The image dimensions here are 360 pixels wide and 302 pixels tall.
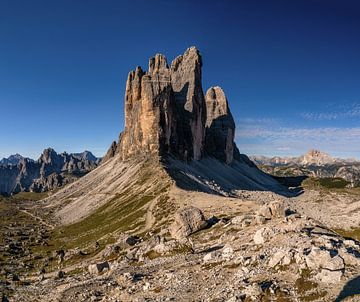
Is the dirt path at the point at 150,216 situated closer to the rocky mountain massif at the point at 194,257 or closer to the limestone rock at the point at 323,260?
the rocky mountain massif at the point at 194,257

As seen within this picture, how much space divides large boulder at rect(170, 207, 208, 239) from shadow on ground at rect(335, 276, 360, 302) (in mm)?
41949

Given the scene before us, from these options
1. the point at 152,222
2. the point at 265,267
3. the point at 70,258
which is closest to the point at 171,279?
the point at 265,267

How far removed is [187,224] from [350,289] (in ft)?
146

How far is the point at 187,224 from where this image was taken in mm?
76438

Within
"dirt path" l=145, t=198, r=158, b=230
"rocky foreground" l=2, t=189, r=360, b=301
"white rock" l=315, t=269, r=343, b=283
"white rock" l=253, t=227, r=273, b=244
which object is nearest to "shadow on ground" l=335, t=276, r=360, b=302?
"rocky foreground" l=2, t=189, r=360, b=301

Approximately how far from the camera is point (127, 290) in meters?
46.8

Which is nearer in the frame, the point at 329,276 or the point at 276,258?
the point at 329,276

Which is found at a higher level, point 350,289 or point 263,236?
point 263,236

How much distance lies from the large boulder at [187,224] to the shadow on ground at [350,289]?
41949 mm

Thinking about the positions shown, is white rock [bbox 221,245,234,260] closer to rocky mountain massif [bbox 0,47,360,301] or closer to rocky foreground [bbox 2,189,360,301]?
rocky mountain massif [bbox 0,47,360,301]

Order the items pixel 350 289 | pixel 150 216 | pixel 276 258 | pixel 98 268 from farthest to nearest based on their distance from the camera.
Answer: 1. pixel 150 216
2. pixel 98 268
3. pixel 276 258
4. pixel 350 289

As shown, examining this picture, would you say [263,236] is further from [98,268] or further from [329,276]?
[98,268]

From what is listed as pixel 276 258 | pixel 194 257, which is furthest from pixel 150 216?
pixel 276 258

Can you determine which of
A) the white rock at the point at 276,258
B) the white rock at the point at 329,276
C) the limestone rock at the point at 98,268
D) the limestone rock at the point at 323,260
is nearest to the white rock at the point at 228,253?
the white rock at the point at 276,258
